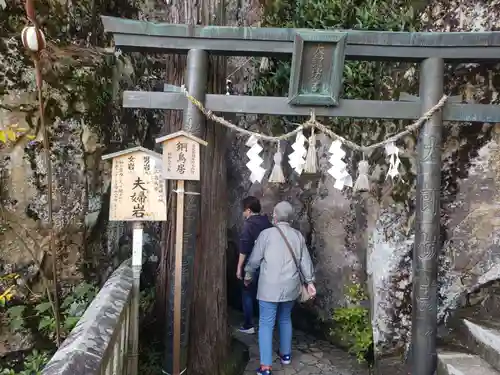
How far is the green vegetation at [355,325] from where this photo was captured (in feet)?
17.9

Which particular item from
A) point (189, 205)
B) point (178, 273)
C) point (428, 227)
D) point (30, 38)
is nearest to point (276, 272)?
point (178, 273)

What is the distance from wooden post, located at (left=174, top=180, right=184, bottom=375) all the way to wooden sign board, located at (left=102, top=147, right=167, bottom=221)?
15cm

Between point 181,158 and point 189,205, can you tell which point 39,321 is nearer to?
point 189,205

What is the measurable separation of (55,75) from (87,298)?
8.80 ft

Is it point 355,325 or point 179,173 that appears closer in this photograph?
point 179,173

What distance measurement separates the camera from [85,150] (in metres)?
5.05

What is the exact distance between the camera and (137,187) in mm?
3799

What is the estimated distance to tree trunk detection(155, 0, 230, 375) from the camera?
→ 4645mm

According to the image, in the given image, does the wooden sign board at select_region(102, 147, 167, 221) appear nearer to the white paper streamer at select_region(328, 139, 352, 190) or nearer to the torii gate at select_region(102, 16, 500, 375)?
the torii gate at select_region(102, 16, 500, 375)

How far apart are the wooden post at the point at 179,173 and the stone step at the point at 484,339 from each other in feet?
9.69

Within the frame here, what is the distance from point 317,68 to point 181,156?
62.0 inches

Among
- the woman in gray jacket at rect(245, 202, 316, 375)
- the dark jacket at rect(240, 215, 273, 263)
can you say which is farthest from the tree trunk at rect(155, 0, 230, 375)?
the dark jacket at rect(240, 215, 273, 263)

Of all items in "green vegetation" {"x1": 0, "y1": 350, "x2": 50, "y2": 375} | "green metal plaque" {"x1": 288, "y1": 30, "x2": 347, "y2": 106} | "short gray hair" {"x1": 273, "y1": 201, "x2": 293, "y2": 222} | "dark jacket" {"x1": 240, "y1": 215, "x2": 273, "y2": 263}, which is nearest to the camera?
"green metal plaque" {"x1": 288, "y1": 30, "x2": 347, "y2": 106}

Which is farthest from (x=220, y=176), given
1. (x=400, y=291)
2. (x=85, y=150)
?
(x=400, y=291)
